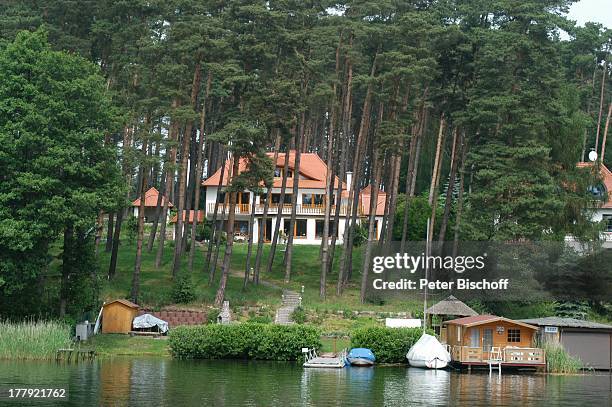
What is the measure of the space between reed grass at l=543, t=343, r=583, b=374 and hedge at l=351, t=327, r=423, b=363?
241 inches

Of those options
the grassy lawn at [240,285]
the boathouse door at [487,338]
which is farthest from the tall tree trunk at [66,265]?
the boathouse door at [487,338]

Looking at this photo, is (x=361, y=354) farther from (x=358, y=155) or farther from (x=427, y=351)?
(x=358, y=155)

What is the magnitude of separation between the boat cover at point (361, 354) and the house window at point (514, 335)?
6.85m

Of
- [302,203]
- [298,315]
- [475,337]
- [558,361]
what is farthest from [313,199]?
[558,361]

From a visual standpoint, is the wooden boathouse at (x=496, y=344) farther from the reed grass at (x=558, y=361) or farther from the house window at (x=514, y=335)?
the reed grass at (x=558, y=361)

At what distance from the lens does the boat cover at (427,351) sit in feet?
142

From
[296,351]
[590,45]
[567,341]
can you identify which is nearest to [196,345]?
[296,351]

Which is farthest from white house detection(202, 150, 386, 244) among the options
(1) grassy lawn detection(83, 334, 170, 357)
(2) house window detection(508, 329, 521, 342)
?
(2) house window detection(508, 329, 521, 342)

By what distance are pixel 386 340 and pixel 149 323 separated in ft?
43.1

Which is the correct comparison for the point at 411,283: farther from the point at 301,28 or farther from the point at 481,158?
the point at 301,28

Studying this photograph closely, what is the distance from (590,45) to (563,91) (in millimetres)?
32692

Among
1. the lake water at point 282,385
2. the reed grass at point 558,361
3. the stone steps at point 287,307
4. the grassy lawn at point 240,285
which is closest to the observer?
the lake water at point 282,385

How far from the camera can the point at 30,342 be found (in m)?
42.1

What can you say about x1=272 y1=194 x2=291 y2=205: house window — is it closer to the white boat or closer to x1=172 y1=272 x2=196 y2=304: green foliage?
x1=172 y1=272 x2=196 y2=304: green foliage
